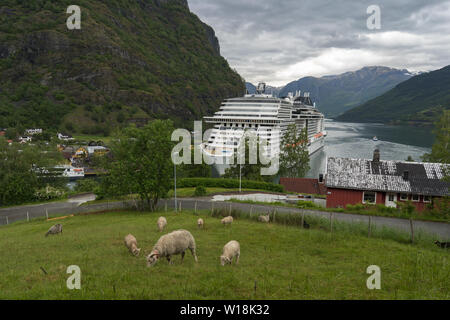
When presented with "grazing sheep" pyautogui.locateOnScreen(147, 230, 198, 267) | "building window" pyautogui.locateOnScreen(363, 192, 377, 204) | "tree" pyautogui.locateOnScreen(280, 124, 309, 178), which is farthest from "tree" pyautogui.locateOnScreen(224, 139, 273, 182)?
"grazing sheep" pyautogui.locateOnScreen(147, 230, 198, 267)

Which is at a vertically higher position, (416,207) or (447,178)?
(447,178)

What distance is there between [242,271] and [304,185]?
37490 millimetres

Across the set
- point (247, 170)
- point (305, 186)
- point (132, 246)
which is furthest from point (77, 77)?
point (132, 246)

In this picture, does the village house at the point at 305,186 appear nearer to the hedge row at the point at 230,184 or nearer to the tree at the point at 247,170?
the hedge row at the point at 230,184

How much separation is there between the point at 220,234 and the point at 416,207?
2168 centimetres

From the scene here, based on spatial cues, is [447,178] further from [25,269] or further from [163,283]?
[25,269]

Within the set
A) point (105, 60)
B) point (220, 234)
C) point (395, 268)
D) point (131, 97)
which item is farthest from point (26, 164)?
point (105, 60)

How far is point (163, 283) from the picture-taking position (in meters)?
7.21

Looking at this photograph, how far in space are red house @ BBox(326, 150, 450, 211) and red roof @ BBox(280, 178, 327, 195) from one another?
12872 mm

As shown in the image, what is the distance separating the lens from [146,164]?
2683cm

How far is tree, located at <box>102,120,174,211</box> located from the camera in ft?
87.8

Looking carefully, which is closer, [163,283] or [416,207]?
[163,283]

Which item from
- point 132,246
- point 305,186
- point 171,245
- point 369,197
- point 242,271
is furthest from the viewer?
point 305,186
